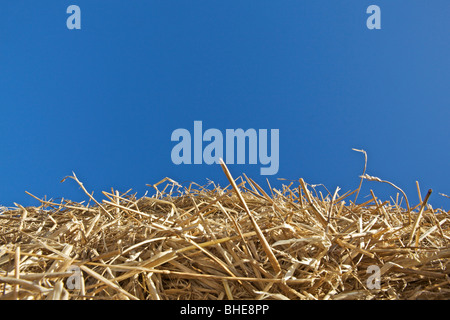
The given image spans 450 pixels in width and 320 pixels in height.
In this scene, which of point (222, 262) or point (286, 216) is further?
point (286, 216)

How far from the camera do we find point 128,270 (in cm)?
75

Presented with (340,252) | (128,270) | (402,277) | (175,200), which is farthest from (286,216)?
(175,200)

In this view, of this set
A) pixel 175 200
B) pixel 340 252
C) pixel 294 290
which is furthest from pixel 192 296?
pixel 175 200

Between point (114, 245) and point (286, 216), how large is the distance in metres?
0.39

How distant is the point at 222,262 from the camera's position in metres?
0.76

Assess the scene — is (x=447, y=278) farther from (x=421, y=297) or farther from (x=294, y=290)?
(x=294, y=290)

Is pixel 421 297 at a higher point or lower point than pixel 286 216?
lower

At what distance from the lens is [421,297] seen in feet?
2.37
